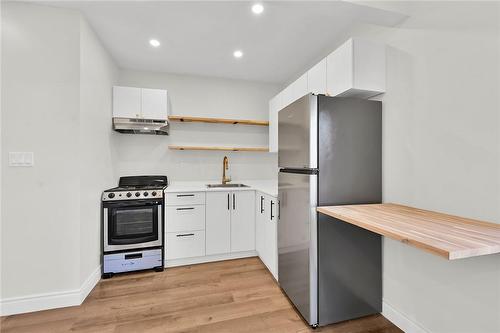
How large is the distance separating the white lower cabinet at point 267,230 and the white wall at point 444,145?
1007 millimetres

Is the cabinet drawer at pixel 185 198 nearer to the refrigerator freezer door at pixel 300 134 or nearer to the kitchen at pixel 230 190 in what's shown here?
the kitchen at pixel 230 190

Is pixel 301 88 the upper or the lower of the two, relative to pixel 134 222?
upper

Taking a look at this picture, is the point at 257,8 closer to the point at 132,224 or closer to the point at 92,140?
the point at 92,140

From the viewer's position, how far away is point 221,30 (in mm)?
2236

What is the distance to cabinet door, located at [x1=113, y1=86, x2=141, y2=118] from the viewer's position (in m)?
2.79

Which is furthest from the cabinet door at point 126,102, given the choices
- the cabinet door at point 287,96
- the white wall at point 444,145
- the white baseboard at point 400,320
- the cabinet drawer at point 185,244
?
the white baseboard at point 400,320

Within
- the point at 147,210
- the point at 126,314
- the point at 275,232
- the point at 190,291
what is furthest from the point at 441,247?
the point at 147,210

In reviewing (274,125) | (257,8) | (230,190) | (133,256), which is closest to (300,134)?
(257,8)

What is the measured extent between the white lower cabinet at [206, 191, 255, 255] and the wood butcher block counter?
1489 millimetres

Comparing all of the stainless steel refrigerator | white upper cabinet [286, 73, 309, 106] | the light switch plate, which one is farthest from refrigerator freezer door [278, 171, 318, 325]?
the light switch plate

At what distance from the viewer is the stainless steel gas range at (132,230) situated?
244cm

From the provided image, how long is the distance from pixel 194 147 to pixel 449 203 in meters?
2.84

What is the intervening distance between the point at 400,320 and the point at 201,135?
3.15 m

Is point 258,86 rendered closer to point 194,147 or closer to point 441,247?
point 194,147
